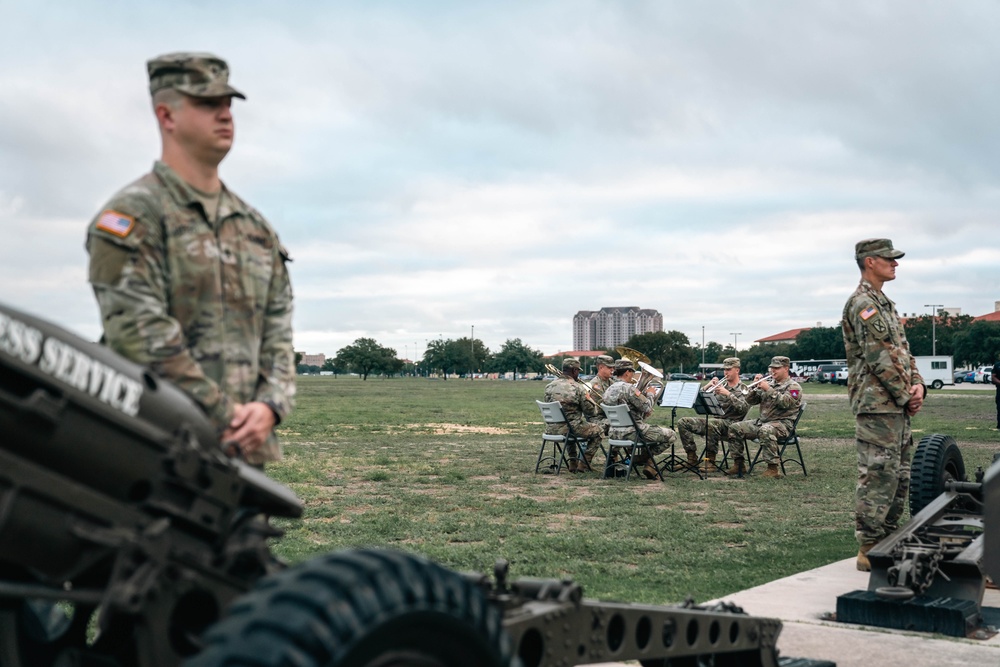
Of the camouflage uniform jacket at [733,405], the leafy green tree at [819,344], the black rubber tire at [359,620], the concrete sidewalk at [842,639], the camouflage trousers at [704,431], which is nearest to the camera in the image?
the black rubber tire at [359,620]

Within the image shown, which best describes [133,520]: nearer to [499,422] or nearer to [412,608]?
[412,608]

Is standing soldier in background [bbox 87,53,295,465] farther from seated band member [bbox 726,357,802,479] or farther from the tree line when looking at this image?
the tree line

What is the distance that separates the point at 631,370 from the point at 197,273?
1264 cm

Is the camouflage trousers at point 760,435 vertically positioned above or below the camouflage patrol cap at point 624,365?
below

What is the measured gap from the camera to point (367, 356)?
437 feet

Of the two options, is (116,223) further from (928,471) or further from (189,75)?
(928,471)

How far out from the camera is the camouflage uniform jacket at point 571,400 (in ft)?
50.8

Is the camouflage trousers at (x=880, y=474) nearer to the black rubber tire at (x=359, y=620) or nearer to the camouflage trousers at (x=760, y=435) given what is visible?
the black rubber tire at (x=359, y=620)

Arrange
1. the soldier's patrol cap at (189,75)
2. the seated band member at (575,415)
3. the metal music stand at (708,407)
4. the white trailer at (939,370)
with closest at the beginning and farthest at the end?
the soldier's patrol cap at (189,75) < the seated band member at (575,415) < the metal music stand at (708,407) < the white trailer at (939,370)

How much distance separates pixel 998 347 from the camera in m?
91.2

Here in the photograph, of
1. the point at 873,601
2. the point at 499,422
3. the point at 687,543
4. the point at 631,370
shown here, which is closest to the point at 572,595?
the point at 873,601

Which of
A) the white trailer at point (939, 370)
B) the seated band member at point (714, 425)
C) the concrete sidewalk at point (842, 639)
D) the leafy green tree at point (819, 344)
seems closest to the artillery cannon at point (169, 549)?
the concrete sidewalk at point (842, 639)

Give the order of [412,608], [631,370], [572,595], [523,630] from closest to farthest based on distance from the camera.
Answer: [412,608] < [523,630] < [572,595] < [631,370]

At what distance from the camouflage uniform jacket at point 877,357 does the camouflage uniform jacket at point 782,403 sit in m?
7.69
